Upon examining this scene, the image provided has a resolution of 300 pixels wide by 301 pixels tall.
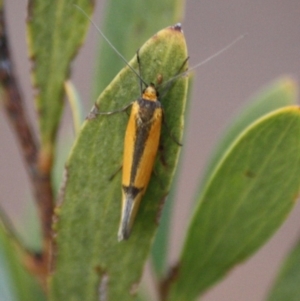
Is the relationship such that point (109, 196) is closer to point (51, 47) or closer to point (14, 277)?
point (51, 47)

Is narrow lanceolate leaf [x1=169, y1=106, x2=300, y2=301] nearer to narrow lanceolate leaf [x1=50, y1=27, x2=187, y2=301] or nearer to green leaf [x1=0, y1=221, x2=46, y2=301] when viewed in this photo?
narrow lanceolate leaf [x1=50, y1=27, x2=187, y2=301]

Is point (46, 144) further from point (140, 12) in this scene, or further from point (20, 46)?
point (20, 46)

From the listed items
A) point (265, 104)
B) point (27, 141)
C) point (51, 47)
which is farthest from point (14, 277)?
point (265, 104)

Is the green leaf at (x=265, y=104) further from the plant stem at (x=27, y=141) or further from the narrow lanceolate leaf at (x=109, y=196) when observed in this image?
the plant stem at (x=27, y=141)

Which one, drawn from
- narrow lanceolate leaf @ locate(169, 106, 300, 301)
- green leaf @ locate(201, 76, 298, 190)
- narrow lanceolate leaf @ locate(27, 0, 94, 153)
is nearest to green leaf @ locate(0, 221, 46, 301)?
narrow lanceolate leaf @ locate(27, 0, 94, 153)

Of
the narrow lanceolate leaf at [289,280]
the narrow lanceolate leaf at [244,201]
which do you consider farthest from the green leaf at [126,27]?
the narrow lanceolate leaf at [289,280]

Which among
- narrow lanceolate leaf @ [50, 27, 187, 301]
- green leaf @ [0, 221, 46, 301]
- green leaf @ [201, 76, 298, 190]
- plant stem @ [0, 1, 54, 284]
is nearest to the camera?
narrow lanceolate leaf @ [50, 27, 187, 301]
